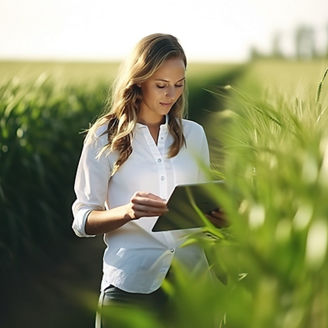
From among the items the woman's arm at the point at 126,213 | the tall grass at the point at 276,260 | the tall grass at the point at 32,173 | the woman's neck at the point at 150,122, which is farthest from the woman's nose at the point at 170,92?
the tall grass at the point at 32,173

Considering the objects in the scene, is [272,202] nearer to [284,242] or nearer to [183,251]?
[284,242]

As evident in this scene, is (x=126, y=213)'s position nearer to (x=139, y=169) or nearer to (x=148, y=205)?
(x=148, y=205)

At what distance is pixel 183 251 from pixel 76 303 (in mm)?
2892

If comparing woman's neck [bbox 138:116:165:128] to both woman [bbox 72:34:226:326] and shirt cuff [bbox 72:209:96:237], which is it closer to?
woman [bbox 72:34:226:326]

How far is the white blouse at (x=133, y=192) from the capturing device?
2.32m

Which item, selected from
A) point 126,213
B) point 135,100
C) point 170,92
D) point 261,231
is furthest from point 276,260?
point 135,100

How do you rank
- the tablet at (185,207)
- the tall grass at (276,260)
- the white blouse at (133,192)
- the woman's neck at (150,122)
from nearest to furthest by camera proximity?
the tall grass at (276,260) < the tablet at (185,207) < the white blouse at (133,192) < the woman's neck at (150,122)

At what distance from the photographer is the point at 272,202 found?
4.04 ft

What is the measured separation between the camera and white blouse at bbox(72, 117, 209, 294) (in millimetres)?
2318

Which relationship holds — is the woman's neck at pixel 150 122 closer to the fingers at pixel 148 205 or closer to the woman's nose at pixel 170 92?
the woman's nose at pixel 170 92

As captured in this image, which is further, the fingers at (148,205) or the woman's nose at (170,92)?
the woman's nose at (170,92)

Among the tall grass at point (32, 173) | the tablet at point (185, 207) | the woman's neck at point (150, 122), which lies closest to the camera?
the tablet at point (185, 207)

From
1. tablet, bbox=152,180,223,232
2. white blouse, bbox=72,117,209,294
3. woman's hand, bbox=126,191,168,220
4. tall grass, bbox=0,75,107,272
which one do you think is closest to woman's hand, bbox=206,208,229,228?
tablet, bbox=152,180,223,232

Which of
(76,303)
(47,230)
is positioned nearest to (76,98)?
(47,230)
